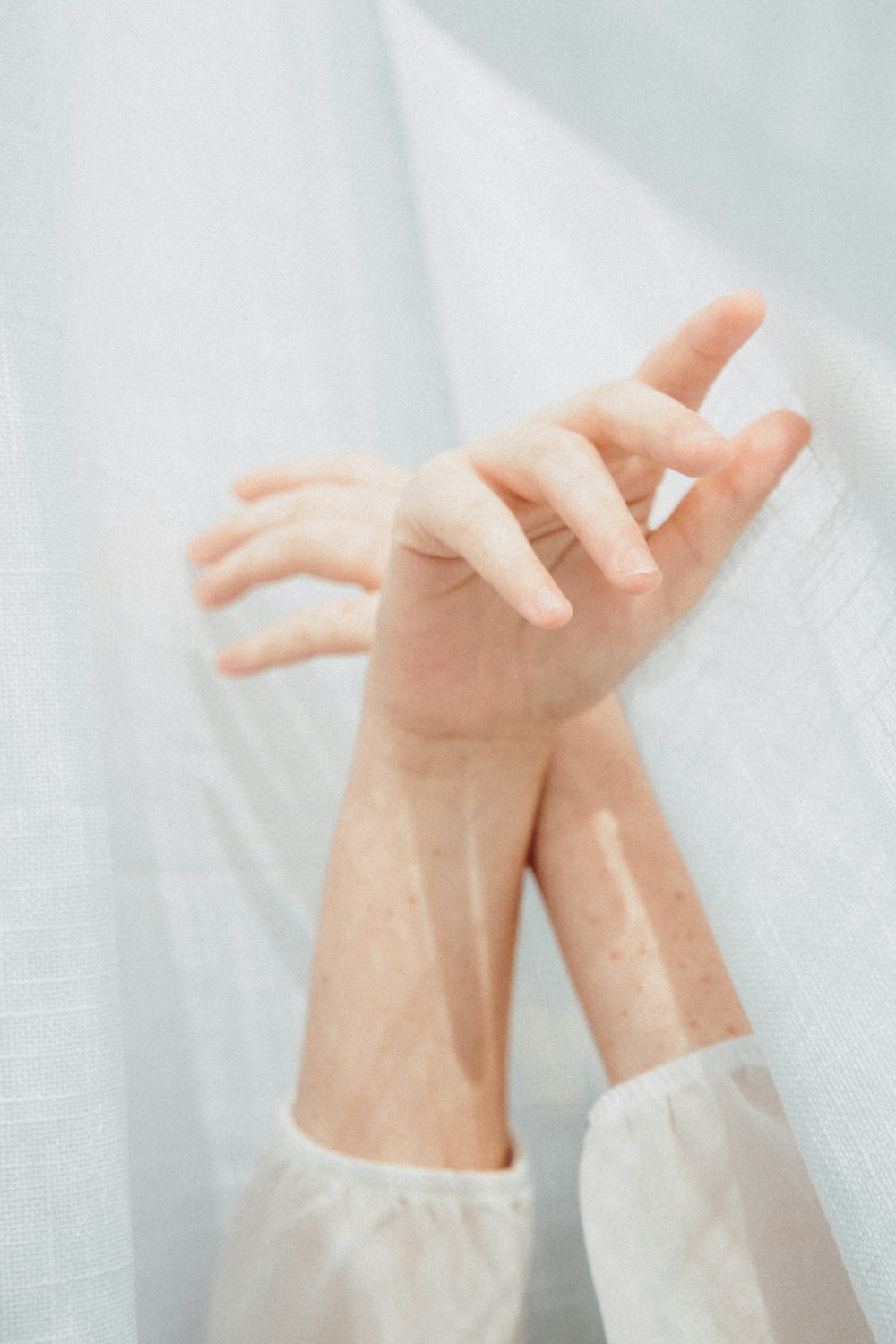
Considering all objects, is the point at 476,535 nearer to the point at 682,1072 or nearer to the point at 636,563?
the point at 636,563

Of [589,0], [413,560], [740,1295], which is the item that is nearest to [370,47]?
[589,0]

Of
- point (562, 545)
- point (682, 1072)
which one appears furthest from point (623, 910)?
point (562, 545)

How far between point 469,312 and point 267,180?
0.17 metres

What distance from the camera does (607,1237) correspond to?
19.4 inches

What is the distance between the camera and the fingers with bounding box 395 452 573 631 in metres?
0.37

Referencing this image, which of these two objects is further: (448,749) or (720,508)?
(448,749)

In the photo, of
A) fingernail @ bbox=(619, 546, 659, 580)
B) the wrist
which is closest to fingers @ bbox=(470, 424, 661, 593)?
fingernail @ bbox=(619, 546, 659, 580)

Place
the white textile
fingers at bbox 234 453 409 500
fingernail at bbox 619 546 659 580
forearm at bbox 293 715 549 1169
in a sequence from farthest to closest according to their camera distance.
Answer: fingers at bbox 234 453 409 500 < forearm at bbox 293 715 549 1169 < the white textile < fingernail at bbox 619 546 659 580

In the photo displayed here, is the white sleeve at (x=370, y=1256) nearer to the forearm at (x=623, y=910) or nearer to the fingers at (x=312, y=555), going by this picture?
the forearm at (x=623, y=910)

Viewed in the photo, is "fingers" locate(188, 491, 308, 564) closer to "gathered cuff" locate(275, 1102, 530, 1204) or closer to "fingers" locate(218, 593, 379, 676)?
"fingers" locate(218, 593, 379, 676)

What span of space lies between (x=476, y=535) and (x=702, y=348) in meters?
0.10

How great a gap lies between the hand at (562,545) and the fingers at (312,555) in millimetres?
99

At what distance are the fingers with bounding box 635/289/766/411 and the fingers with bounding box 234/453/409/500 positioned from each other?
0.27 meters

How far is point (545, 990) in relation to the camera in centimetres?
76
